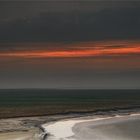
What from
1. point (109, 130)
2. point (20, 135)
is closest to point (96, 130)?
point (109, 130)

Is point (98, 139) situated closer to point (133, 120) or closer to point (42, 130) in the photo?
point (42, 130)

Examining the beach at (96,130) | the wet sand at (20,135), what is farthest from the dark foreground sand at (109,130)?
the wet sand at (20,135)

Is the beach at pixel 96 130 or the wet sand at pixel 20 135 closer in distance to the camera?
the beach at pixel 96 130

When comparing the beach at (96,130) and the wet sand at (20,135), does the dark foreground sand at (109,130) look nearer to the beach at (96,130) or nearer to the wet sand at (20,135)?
the beach at (96,130)

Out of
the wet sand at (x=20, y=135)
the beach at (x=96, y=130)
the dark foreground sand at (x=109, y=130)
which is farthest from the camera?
the dark foreground sand at (x=109, y=130)

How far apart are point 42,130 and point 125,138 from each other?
605 centimetres

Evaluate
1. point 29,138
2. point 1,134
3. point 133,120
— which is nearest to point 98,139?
point 29,138

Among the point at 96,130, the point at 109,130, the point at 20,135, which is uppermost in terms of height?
the point at 20,135

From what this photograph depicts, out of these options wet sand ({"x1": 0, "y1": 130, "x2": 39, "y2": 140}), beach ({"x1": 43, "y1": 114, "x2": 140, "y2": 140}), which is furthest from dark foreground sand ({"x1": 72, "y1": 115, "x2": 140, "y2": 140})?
wet sand ({"x1": 0, "y1": 130, "x2": 39, "y2": 140})

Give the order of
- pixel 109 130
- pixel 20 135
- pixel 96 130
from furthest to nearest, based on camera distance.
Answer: pixel 109 130
pixel 96 130
pixel 20 135

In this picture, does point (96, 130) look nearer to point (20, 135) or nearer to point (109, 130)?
point (109, 130)

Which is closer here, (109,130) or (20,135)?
(20,135)

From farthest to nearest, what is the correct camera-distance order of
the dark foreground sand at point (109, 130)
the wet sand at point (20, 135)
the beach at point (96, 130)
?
the dark foreground sand at point (109, 130), the wet sand at point (20, 135), the beach at point (96, 130)

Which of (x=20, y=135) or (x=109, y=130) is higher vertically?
(x=20, y=135)
